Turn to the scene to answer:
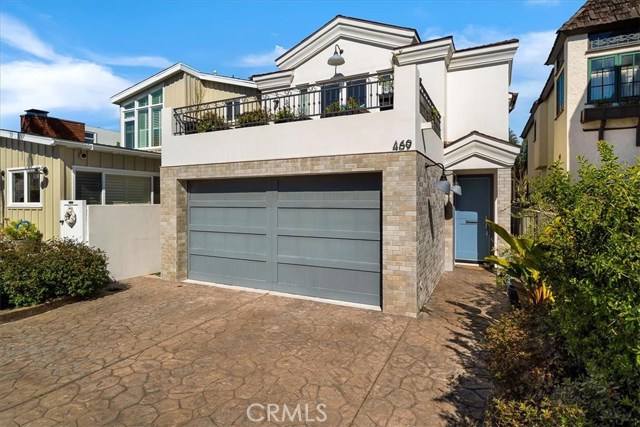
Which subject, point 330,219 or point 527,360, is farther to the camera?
point 330,219

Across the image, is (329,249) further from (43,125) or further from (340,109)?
(43,125)

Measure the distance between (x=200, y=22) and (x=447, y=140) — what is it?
7.64 m

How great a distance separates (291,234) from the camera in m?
7.61

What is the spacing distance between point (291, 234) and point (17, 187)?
872 centimetres

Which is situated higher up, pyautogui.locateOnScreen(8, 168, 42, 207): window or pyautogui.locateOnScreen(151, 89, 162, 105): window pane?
pyautogui.locateOnScreen(151, 89, 162, 105): window pane

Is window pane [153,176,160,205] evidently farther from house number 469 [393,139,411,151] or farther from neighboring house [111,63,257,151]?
house number 469 [393,139,411,151]

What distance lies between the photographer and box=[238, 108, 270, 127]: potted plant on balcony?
805 cm

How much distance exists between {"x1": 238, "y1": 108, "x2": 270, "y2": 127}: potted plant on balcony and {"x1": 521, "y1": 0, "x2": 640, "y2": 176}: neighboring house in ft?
25.5

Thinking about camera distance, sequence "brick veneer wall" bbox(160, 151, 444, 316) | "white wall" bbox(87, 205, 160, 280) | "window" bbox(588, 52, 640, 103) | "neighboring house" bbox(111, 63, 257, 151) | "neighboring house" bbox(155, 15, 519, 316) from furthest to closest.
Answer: "neighboring house" bbox(111, 63, 257, 151) < "window" bbox(588, 52, 640, 103) < "white wall" bbox(87, 205, 160, 280) < "neighboring house" bbox(155, 15, 519, 316) < "brick veneer wall" bbox(160, 151, 444, 316)

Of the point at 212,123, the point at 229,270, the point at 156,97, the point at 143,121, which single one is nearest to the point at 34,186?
the point at 143,121

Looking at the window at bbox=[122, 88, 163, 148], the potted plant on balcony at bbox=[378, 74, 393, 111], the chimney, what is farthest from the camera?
the window at bbox=[122, 88, 163, 148]

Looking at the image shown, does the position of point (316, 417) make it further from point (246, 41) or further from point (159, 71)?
point (159, 71)

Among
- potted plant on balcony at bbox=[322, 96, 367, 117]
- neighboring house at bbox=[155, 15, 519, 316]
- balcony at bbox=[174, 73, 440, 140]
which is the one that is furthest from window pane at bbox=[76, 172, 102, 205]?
potted plant on balcony at bbox=[322, 96, 367, 117]

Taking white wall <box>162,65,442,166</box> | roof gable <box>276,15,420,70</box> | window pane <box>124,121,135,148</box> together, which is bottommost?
white wall <box>162,65,442,166</box>
